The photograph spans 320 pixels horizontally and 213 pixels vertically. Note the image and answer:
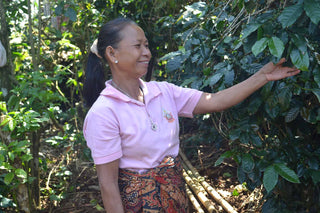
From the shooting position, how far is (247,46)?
1.61m

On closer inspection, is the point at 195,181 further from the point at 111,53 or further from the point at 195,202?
the point at 111,53

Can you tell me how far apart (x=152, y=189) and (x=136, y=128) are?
30 centimetres

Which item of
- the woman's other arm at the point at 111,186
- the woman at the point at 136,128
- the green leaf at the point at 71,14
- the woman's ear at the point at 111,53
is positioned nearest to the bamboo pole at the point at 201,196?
the woman at the point at 136,128

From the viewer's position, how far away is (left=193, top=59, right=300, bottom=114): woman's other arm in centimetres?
166

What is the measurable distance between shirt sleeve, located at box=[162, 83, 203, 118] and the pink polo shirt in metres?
0.13

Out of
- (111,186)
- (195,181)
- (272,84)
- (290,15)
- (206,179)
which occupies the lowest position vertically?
(206,179)

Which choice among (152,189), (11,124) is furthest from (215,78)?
(11,124)

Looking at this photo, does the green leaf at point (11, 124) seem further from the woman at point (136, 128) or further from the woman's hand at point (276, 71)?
the woman's hand at point (276, 71)

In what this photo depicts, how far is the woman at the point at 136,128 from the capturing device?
1.79 meters

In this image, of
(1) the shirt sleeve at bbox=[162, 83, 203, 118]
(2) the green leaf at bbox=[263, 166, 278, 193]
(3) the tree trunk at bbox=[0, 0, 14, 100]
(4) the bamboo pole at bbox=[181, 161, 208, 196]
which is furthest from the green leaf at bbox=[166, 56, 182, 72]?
(3) the tree trunk at bbox=[0, 0, 14, 100]

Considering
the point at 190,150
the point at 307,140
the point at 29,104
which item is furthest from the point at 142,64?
the point at 190,150

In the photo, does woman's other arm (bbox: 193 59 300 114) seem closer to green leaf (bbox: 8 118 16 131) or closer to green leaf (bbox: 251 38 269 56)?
green leaf (bbox: 251 38 269 56)

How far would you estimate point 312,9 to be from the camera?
1.35 metres

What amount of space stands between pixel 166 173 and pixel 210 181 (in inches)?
83.4
